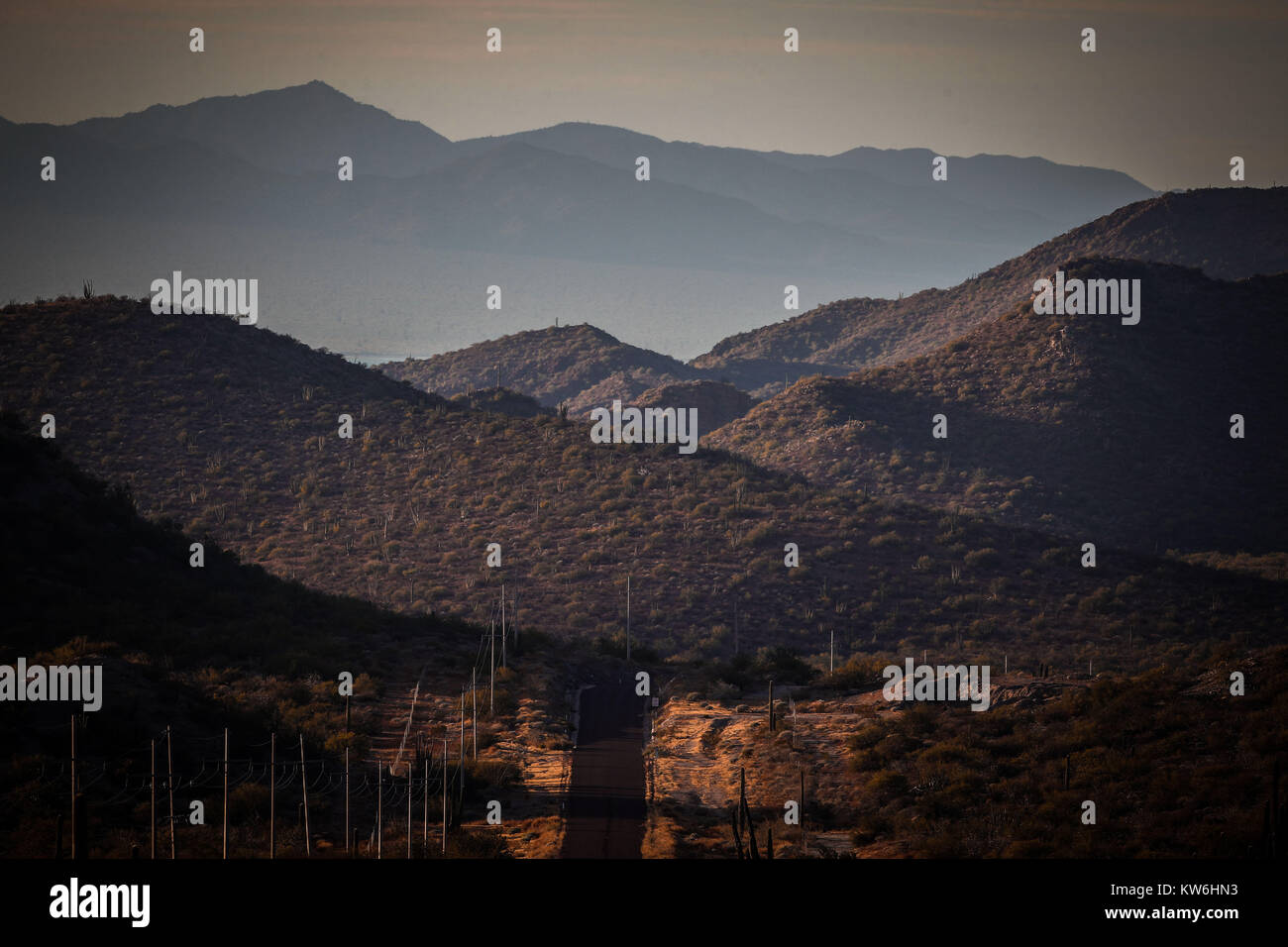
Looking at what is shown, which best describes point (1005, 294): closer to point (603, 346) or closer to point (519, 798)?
point (603, 346)

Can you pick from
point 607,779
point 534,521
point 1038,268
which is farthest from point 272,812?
point 1038,268

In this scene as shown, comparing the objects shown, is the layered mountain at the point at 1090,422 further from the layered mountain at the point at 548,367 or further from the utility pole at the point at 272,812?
the utility pole at the point at 272,812

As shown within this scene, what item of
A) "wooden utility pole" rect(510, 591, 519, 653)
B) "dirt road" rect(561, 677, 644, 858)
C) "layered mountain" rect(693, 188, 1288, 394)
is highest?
"layered mountain" rect(693, 188, 1288, 394)

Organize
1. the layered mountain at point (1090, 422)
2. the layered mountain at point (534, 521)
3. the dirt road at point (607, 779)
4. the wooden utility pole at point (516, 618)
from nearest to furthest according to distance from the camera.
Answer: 1. the dirt road at point (607, 779)
2. the wooden utility pole at point (516, 618)
3. the layered mountain at point (534, 521)
4. the layered mountain at point (1090, 422)

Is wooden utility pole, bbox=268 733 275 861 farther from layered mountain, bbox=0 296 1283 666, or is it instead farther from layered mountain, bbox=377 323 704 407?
layered mountain, bbox=377 323 704 407

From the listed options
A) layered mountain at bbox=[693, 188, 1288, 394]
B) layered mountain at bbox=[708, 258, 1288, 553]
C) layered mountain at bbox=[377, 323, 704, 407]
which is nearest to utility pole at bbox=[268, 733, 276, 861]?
layered mountain at bbox=[708, 258, 1288, 553]

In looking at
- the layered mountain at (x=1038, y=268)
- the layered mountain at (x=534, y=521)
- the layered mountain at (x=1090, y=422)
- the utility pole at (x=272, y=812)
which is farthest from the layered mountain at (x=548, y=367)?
the utility pole at (x=272, y=812)
